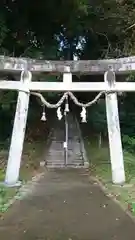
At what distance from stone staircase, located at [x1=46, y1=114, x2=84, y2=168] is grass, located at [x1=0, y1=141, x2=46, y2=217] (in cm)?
48

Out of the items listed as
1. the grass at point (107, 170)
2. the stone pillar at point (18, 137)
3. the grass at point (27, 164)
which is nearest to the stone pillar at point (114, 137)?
the grass at point (107, 170)

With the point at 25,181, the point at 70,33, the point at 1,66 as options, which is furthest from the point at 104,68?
the point at 70,33

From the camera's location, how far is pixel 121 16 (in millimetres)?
13547

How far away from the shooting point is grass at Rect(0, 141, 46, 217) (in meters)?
7.83

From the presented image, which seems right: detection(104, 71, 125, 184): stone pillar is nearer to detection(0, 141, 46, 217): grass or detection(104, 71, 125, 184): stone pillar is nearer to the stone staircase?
detection(0, 141, 46, 217): grass

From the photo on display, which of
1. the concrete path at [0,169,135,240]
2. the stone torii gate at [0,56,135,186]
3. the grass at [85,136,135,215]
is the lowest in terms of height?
the concrete path at [0,169,135,240]

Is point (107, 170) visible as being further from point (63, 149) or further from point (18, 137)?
point (18, 137)

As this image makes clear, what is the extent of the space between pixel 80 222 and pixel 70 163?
830 cm

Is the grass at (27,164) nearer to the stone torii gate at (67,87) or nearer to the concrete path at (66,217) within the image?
the concrete path at (66,217)

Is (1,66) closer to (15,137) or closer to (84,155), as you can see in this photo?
(15,137)

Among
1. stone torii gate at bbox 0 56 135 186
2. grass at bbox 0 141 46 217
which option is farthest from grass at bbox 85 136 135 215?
grass at bbox 0 141 46 217

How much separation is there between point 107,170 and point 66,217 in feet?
19.6

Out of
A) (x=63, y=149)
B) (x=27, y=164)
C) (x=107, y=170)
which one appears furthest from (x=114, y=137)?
(x=63, y=149)

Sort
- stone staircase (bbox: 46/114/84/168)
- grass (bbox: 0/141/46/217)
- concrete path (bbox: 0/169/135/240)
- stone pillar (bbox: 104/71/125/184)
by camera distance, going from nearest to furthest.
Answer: concrete path (bbox: 0/169/135/240)
grass (bbox: 0/141/46/217)
stone pillar (bbox: 104/71/125/184)
stone staircase (bbox: 46/114/84/168)
